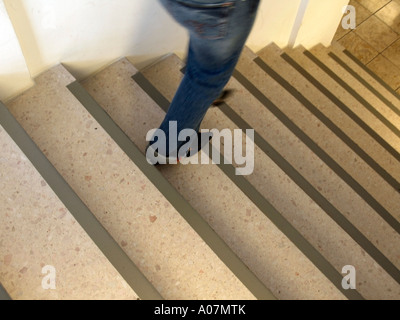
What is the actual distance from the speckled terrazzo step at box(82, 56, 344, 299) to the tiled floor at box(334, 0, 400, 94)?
7.50 feet

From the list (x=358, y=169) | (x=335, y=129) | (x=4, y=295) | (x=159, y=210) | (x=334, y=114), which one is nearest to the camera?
(x=4, y=295)

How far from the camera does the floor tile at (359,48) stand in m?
3.35

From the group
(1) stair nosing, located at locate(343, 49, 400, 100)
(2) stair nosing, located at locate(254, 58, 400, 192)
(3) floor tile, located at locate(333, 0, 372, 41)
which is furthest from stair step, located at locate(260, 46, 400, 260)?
(3) floor tile, located at locate(333, 0, 372, 41)

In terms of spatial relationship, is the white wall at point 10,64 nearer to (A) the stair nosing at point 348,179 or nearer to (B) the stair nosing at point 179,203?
(B) the stair nosing at point 179,203

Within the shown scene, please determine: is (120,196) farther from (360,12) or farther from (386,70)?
(360,12)

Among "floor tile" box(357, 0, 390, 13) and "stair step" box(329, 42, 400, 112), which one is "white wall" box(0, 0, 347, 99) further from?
"floor tile" box(357, 0, 390, 13)

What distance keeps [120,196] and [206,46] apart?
0.60 meters

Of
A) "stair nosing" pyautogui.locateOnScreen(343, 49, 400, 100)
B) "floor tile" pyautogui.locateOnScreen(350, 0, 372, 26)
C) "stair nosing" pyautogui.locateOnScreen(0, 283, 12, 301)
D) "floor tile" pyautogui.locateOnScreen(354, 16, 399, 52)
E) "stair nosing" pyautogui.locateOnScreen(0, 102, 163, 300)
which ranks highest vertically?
"stair nosing" pyautogui.locateOnScreen(0, 102, 163, 300)

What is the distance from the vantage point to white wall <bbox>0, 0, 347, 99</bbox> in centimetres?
131

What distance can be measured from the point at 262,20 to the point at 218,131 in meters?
0.96

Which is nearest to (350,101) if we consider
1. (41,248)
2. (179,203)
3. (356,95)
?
(356,95)

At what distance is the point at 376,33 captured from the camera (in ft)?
11.3

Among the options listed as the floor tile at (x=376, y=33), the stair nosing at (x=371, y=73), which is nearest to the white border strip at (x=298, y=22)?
the stair nosing at (x=371, y=73)

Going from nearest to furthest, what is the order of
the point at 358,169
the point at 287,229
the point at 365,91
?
the point at 287,229 → the point at 358,169 → the point at 365,91
